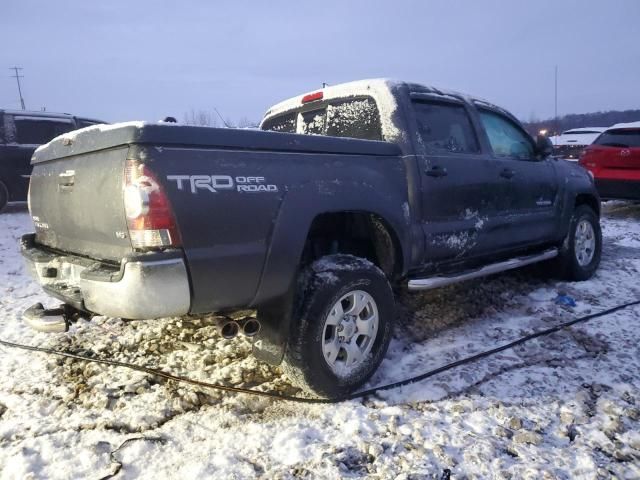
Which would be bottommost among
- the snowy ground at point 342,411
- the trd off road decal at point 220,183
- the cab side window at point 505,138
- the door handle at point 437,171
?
the snowy ground at point 342,411

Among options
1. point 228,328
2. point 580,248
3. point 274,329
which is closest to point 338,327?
point 274,329

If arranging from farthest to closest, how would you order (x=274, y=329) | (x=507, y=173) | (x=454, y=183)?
(x=507, y=173), (x=454, y=183), (x=274, y=329)

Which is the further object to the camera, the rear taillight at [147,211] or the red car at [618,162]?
the red car at [618,162]

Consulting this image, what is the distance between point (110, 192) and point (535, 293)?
160 inches

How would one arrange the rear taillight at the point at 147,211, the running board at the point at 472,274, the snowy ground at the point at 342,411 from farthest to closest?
1. the running board at the point at 472,274
2. the snowy ground at the point at 342,411
3. the rear taillight at the point at 147,211

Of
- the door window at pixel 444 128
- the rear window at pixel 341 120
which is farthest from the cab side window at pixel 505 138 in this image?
the rear window at pixel 341 120

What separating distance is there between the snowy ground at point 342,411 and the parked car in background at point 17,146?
17.1 feet

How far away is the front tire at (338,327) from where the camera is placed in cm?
247

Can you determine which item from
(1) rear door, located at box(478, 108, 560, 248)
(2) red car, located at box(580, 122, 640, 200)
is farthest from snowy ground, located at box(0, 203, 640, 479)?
(2) red car, located at box(580, 122, 640, 200)

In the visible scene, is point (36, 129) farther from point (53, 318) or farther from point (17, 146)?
point (53, 318)

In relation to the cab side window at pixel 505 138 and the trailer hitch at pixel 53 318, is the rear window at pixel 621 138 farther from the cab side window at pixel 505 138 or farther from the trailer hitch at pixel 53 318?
the trailer hitch at pixel 53 318

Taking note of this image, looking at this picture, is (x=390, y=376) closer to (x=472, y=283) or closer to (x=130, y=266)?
(x=130, y=266)

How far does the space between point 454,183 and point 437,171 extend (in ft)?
0.72

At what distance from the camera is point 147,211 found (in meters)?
1.98
